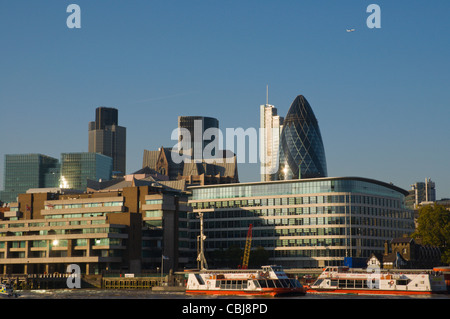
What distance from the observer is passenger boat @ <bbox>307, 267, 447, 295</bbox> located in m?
131

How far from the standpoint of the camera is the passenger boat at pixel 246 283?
12681 cm

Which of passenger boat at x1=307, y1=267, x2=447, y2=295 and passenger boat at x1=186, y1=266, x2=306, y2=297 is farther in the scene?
passenger boat at x1=307, y1=267, x2=447, y2=295

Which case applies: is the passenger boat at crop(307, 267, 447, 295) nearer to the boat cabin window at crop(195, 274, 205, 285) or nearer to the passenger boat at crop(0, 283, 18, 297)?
the boat cabin window at crop(195, 274, 205, 285)

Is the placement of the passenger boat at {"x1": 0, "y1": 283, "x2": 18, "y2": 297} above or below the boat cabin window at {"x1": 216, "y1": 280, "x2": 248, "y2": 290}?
below

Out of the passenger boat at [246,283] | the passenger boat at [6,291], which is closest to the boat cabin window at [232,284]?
the passenger boat at [246,283]

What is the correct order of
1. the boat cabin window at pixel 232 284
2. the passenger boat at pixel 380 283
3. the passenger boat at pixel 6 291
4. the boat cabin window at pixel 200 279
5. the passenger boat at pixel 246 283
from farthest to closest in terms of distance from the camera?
1. the passenger boat at pixel 6 291
2. the boat cabin window at pixel 200 279
3. the passenger boat at pixel 380 283
4. the boat cabin window at pixel 232 284
5. the passenger boat at pixel 246 283

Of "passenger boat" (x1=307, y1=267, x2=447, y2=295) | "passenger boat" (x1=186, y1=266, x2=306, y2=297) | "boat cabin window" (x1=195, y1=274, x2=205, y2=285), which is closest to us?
"passenger boat" (x1=186, y1=266, x2=306, y2=297)

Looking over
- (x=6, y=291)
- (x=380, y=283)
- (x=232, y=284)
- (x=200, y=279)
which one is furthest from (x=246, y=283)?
(x=6, y=291)

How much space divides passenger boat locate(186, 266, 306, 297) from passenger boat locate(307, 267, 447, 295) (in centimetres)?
826

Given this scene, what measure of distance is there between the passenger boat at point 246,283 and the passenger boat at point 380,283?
8.26m

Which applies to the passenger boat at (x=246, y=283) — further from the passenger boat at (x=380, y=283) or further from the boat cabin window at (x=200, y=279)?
the passenger boat at (x=380, y=283)

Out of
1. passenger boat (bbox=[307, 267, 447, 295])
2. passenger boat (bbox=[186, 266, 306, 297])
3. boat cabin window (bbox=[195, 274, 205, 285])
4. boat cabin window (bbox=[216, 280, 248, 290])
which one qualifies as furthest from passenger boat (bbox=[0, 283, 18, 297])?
passenger boat (bbox=[307, 267, 447, 295])

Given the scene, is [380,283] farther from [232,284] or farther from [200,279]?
[200,279]
